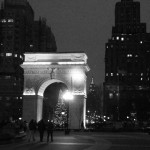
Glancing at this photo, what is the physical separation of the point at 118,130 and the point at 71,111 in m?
6.94

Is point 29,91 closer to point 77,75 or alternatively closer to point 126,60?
point 77,75

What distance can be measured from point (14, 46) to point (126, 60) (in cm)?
4318

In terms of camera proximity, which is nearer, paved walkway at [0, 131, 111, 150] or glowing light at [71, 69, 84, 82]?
paved walkway at [0, 131, 111, 150]

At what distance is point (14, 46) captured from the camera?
117 m

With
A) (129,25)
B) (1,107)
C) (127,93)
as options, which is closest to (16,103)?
(1,107)

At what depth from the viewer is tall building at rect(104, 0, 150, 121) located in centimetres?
12150

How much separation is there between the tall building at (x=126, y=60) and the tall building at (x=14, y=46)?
26444 mm

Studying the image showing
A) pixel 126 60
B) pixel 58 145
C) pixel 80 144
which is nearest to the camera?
pixel 58 145

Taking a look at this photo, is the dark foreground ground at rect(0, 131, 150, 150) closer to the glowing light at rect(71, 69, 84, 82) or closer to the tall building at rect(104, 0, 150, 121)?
the glowing light at rect(71, 69, 84, 82)

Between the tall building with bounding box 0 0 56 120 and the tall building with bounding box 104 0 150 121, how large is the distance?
26.4 meters

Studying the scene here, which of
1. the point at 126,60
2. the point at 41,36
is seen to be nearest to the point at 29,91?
the point at 41,36

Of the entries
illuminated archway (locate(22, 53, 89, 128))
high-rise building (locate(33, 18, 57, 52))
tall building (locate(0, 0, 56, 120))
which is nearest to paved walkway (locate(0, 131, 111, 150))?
illuminated archway (locate(22, 53, 89, 128))

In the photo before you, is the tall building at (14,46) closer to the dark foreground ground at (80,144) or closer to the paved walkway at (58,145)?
the dark foreground ground at (80,144)

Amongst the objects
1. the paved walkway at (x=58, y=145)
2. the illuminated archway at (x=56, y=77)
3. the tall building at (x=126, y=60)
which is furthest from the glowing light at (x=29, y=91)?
the tall building at (x=126, y=60)
